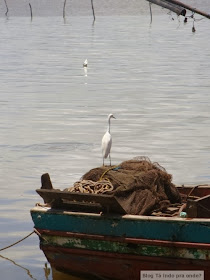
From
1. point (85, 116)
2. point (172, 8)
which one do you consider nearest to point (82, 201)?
point (85, 116)

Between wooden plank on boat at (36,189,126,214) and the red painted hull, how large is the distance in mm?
559

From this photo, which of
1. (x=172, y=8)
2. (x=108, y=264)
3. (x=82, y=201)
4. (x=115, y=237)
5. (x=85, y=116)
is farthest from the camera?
(x=172, y=8)

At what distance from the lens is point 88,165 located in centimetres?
1955

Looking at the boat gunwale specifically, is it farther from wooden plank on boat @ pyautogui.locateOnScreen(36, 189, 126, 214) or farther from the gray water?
the gray water

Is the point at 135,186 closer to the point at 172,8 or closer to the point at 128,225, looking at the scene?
the point at 128,225

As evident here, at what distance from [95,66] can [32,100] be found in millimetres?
15208

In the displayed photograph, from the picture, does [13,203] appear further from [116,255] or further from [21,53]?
[21,53]

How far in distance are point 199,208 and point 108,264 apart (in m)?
1.36

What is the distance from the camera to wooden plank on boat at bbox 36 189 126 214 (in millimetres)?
11070

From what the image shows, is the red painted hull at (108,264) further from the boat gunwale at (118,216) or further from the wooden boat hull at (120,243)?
the boat gunwale at (118,216)

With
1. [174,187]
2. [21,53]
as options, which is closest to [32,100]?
[174,187]

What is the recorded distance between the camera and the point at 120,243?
11289 millimetres

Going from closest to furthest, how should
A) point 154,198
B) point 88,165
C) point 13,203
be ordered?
point 154,198 < point 13,203 < point 88,165

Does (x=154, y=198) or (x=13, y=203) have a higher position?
(x=154, y=198)
